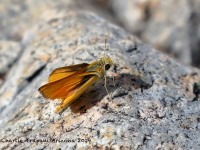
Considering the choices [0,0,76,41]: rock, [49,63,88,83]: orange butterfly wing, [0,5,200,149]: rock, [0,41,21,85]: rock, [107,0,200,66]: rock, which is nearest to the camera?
[0,5,200,149]: rock

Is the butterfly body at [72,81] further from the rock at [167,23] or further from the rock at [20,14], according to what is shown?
the rock at [167,23]

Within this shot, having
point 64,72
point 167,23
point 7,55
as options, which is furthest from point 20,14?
point 64,72

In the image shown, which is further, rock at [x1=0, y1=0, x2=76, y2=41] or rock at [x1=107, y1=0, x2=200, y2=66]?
rock at [x1=107, y1=0, x2=200, y2=66]

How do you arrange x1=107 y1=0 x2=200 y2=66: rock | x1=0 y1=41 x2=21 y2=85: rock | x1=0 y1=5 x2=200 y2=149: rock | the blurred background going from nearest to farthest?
x1=0 y1=5 x2=200 y2=149: rock, x1=0 y1=41 x2=21 y2=85: rock, the blurred background, x1=107 y1=0 x2=200 y2=66: rock

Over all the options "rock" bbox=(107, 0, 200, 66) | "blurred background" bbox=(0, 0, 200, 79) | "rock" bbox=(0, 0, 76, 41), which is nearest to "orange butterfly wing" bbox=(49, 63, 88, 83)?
"blurred background" bbox=(0, 0, 200, 79)

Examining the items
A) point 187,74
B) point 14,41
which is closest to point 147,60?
point 187,74

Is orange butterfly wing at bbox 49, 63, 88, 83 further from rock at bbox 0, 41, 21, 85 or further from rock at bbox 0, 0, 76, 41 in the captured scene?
rock at bbox 0, 0, 76, 41

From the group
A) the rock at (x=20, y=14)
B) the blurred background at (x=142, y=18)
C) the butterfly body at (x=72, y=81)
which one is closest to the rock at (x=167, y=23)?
the blurred background at (x=142, y=18)
